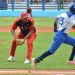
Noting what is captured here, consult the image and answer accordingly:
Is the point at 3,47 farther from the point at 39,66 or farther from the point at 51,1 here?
the point at 51,1

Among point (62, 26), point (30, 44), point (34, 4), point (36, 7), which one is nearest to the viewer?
point (62, 26)

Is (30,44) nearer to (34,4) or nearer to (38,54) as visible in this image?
(38,54)

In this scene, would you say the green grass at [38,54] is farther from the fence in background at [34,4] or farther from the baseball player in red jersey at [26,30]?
the fence in background at [34,4]

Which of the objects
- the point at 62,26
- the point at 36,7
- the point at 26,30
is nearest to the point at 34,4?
the point at 36,7

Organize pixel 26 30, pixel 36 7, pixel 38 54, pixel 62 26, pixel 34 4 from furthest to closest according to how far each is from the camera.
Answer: pixel 34 4 → pixel 36 7 → pixel 38 54 → pixel 26 30 → pixel 62 26

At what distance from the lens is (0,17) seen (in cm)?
3306

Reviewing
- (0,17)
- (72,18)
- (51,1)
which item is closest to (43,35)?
(72,18)

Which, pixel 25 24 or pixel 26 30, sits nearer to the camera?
pixel 25 24

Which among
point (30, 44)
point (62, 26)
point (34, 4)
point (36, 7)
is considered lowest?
point (36, 7)

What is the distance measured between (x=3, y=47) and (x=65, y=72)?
18.8 ft

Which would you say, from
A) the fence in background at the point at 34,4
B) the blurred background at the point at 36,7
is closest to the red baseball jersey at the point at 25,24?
the blurred background at the point at 36,7

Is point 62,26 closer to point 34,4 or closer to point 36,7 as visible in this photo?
point 36,7

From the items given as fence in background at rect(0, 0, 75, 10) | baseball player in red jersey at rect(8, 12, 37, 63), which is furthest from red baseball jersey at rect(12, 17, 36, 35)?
fence in background at rect(0, 0, 75, 10)

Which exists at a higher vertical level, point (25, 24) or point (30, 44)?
point (25, 24)
